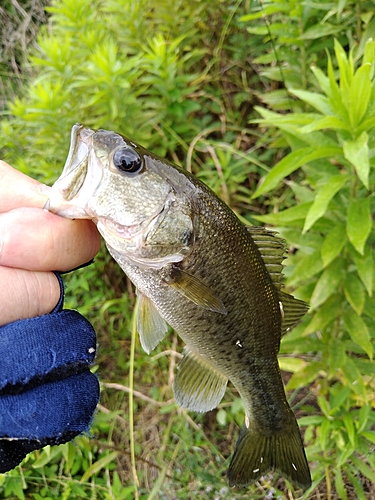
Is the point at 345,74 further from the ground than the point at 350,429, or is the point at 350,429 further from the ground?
the point at 345,74

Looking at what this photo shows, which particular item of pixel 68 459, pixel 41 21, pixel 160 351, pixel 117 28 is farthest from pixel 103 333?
pixel 41 21

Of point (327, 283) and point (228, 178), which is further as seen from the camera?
point (228, 178)

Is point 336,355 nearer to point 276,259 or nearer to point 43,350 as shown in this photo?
point 276,259

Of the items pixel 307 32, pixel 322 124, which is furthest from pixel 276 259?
pixel 307 32

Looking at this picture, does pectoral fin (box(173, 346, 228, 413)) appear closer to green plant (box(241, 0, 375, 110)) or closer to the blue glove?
the blue glove

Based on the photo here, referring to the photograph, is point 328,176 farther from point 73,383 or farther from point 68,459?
point 68,459

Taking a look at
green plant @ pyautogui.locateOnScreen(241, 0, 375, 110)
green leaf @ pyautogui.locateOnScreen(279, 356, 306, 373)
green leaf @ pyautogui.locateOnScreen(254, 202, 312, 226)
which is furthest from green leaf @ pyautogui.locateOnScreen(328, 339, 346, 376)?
green plant @ pyautogui.locateOnScreen(241, 0, 375, 110)

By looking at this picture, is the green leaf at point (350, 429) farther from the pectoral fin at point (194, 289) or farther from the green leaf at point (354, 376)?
the pectoral fin at point (194, 289)
